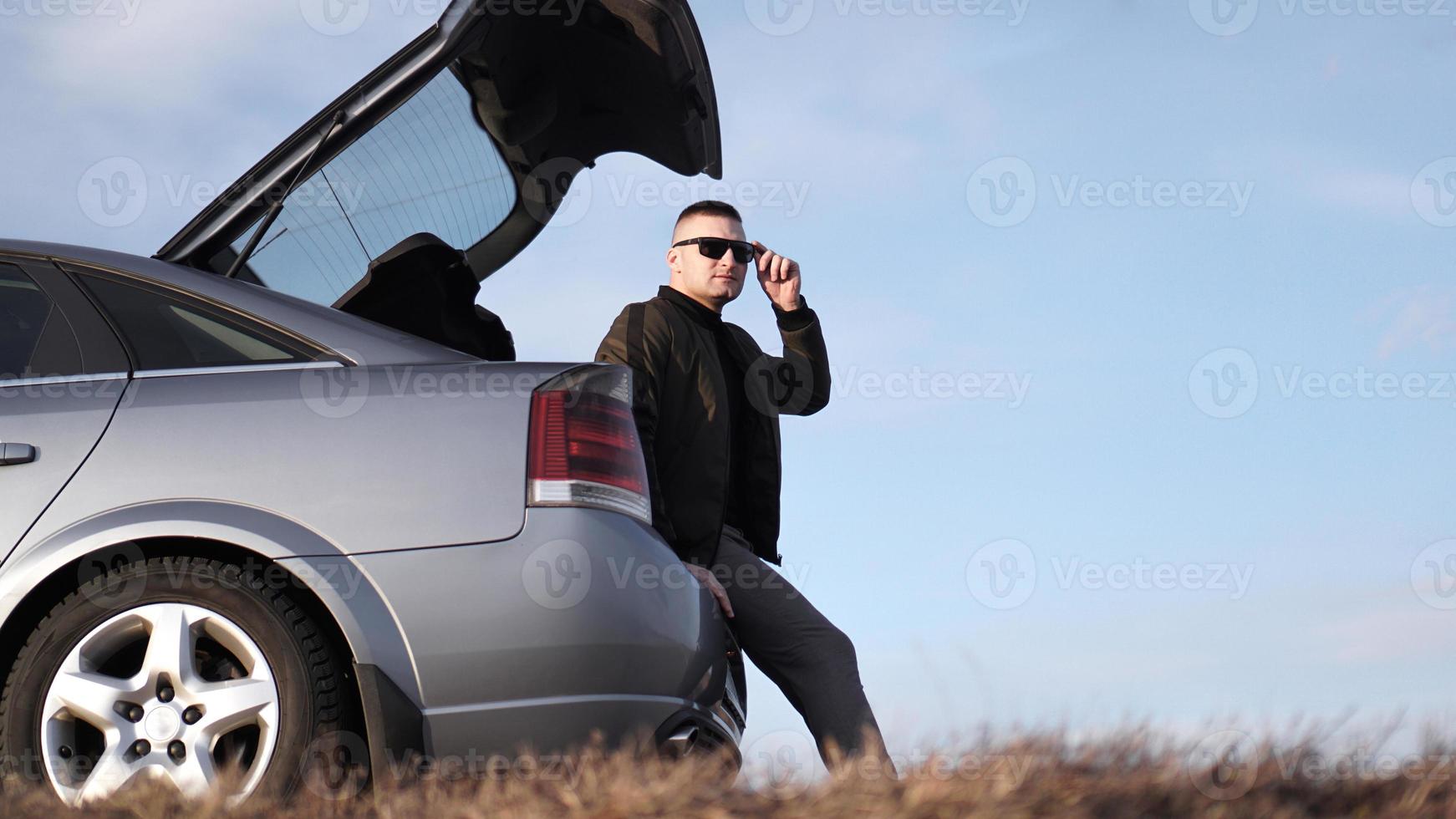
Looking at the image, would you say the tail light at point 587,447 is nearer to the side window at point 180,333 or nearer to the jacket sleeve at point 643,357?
the jacket sleeve at point 643,357

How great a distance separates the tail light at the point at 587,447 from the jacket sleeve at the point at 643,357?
23cm

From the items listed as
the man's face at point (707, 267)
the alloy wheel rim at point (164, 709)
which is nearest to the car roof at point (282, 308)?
the alloy wheel rim at point (164, 709)

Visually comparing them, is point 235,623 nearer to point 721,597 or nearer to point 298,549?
point 298,549

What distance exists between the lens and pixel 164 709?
2.68 metres

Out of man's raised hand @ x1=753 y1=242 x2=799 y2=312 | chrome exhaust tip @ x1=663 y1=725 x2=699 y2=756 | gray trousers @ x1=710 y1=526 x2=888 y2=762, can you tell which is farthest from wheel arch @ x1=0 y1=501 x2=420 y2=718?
man's raised hand @ x1=753 y1=242 x2=799 y2=312

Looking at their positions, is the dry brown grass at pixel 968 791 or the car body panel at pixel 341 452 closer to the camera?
the dry brown grass at pixel 968 791

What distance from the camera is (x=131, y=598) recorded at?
2781mm

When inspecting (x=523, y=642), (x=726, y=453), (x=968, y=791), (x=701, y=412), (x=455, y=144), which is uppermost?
(x=455, y=144)

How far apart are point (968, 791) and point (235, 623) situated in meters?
1.61

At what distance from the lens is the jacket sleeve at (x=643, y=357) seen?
10.7 feet

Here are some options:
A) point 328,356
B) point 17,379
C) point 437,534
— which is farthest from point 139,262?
point 437,534

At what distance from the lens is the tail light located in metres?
2.77

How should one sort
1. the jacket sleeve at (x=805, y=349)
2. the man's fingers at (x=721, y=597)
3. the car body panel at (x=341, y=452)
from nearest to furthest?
the car body panel at (x=341, y=452), the man's fingers at (x=721, y=597), the jacket sleeve at (x=805, y=349)

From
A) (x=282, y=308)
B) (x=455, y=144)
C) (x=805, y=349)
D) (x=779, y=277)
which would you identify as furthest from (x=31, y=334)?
(x=805, y=349)
